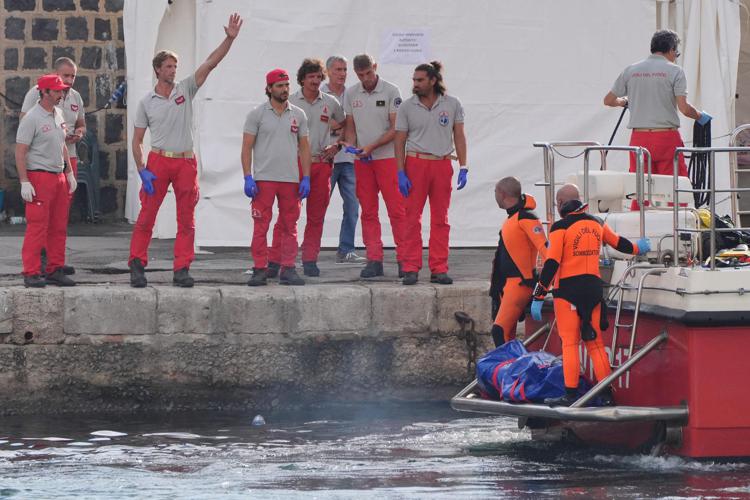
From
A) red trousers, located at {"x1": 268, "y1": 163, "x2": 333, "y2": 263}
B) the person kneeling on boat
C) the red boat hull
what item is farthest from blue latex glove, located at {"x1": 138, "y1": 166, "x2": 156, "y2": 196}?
the red boat hull

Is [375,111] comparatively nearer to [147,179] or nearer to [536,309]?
[147,179]

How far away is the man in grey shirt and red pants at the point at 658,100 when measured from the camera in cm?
1023

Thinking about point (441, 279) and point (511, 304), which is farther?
point (441, 279)

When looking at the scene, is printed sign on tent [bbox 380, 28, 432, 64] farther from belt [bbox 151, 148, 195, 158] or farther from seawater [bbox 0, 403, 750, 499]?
seawater [bbox 0, 403, 750, 499]

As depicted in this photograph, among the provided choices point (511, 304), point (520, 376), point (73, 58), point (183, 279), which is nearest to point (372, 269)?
point (183, 279)

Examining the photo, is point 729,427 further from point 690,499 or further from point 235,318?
point 235,318

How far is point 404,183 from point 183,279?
67.7 inches

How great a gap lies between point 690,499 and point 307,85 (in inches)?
205

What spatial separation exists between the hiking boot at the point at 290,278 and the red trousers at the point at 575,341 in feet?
10.3

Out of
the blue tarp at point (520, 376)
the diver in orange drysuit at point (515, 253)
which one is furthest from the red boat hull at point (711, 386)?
the diver in orange drysuit at point (515, 253)

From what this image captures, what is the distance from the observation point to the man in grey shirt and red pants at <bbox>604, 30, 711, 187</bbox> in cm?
1023

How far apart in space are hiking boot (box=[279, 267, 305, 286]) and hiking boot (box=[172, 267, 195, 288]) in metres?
0.69

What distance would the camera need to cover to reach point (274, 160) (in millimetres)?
10906

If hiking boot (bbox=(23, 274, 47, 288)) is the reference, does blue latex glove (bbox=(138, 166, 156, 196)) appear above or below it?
above
